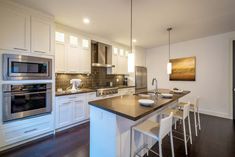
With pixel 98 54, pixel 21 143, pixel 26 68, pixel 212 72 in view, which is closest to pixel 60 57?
pixel 26 68

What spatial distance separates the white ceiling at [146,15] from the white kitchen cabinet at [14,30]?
0.28 m

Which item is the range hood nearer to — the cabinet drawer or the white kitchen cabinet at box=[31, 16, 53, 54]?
the white kitchen cabinet at box=[31, 16, 53, 54]

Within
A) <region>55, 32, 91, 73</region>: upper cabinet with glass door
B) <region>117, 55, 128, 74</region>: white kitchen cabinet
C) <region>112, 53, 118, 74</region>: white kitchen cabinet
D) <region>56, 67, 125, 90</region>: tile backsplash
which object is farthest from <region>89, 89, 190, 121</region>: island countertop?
<region>117, 55, 128, 74</region>: white kitchen cabinet

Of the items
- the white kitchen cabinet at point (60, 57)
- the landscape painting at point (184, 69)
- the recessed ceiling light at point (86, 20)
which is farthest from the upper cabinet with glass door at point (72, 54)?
the landscape painting at point (184, 69)

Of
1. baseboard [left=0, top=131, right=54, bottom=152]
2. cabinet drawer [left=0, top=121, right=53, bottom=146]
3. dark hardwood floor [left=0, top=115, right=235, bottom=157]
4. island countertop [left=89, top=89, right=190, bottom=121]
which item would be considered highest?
island countertop [left=89, top=89, right=190, bottom=121]

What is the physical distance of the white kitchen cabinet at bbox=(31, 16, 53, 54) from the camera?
7.93 ft

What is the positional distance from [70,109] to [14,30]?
1948 millimetres

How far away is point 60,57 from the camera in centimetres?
313

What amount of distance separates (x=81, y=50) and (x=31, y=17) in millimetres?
1411

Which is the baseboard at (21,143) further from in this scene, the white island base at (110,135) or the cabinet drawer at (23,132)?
the white island base at (110,135)

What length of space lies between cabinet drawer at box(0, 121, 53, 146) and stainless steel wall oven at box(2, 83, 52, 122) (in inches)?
8.5

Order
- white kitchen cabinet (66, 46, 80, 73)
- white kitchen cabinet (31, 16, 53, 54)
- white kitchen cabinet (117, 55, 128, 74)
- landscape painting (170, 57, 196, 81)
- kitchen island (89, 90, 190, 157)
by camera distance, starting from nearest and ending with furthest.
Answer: kitchen island (89, 90, 190, 157)
white kitchen cabinet (31, 16, 53, 54)
white kitchen cabinet (66, 46, 80, 73)
landscape painting (170, 57, 196, 81)
white kitchen cabinet (117, 55, 128, 74)

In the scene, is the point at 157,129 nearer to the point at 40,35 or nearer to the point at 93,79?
the point at 40,35

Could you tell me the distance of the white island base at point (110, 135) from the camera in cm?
153
